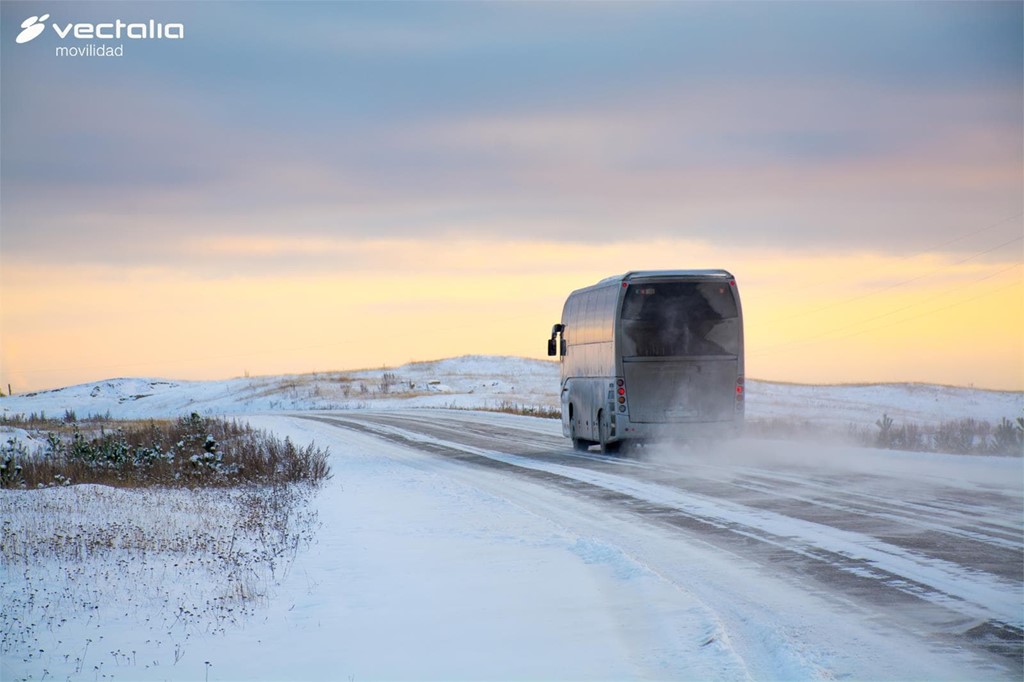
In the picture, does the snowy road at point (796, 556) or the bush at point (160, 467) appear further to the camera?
the bush at point (160, 467)

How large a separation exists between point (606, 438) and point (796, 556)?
13.2m

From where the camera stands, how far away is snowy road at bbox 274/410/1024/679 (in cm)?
700

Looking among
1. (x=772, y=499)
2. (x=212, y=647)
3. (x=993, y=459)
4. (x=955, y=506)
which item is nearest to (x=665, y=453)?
(x=993, y=459)

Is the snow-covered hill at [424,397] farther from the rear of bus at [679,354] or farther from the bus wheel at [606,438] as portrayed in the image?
the rear of bus at [679,354]

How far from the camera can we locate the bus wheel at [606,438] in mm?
23391

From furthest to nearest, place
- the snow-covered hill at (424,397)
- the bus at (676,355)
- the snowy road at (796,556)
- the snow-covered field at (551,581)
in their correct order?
1. the snow-covered hill at (424,397)
2. the bus at (676,355)
3. the snow-covered field at (551,581)
4. the snowy road at (796,556)

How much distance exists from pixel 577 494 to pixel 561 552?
5.49 metres

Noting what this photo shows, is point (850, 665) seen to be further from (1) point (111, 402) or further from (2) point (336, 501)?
(1) point (111, 402)

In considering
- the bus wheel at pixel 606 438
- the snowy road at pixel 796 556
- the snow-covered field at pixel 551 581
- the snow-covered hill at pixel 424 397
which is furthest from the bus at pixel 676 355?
the snow-covered hill at pixel 424 397

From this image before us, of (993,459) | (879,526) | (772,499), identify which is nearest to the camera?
(879,526)

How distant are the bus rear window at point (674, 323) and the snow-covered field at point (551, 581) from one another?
385 centimetres

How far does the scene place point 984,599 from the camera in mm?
8398

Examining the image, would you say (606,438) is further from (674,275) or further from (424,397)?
(424,397)

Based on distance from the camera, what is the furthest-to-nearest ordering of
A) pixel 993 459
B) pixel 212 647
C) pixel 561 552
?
1. pixel 993 459
2. pixel 561 552
3. pixel 212 647
